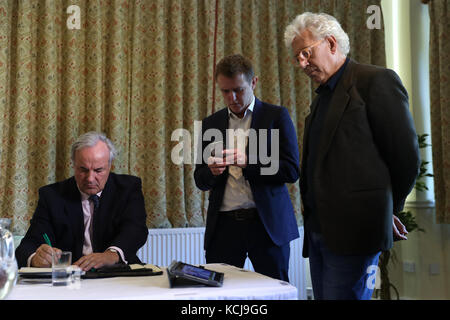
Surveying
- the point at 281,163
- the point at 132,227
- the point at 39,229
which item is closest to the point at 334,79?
the point at 281,163

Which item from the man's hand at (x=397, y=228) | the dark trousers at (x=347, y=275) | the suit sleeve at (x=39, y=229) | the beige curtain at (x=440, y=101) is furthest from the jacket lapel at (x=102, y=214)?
the beige curtain at (x=440, y=101)

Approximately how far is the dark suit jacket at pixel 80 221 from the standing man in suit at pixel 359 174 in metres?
0.87

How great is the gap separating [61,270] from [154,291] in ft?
1.06

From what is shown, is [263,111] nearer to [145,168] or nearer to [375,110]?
[375,110]

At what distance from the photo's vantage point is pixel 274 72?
12.5 ft

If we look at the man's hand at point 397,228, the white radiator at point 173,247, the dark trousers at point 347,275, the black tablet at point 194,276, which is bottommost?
the white radiator at point 173,247

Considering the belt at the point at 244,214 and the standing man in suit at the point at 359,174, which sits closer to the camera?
the standing man in suit at the point at 359,174

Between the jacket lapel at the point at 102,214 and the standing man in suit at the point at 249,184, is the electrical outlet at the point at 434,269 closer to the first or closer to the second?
the standing man in suit at the point at 249,184

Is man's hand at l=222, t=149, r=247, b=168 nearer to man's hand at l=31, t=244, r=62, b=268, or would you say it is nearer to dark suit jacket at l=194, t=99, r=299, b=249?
dark suit jacket at l=194, t=99, r=299, b=249

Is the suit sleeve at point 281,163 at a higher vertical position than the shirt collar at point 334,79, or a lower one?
lower

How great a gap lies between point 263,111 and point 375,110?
793 millimetres

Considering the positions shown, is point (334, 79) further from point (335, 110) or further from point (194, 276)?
point (194, 276)

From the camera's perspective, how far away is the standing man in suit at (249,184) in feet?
7.00

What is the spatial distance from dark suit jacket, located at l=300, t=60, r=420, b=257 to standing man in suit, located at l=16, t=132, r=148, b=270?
93 centimetres
